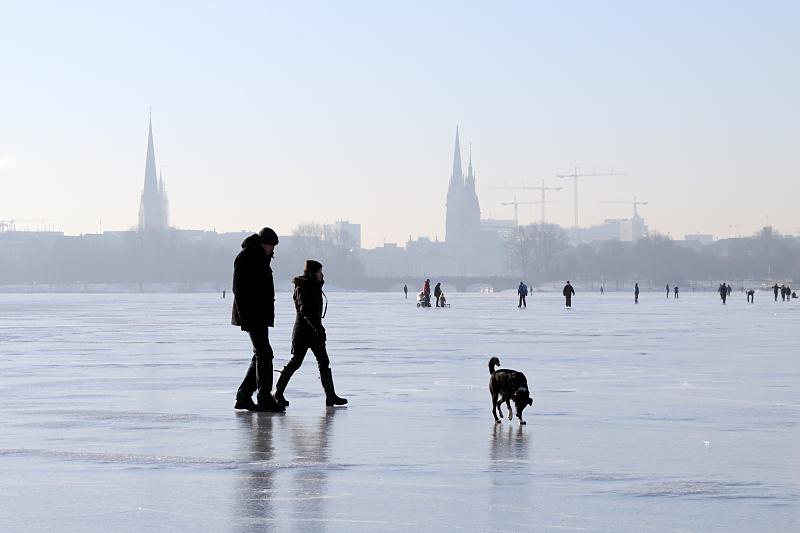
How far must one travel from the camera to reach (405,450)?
1117 cm

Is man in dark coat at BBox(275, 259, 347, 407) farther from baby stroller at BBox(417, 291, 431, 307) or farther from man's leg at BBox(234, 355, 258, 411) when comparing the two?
baby stroller at BBox(417, 291, 431, 307)

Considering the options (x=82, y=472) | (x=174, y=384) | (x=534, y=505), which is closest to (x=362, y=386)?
(x=174, y=384)

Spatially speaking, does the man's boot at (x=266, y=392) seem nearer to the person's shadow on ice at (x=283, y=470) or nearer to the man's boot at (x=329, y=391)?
the person's shadow on ice at (x=283, y=470)

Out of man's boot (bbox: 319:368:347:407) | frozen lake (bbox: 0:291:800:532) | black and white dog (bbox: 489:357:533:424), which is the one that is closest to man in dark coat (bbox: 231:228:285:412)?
frozen lake (bbox: 0:291:800:532)

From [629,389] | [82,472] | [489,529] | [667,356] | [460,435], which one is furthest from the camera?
[667,356]

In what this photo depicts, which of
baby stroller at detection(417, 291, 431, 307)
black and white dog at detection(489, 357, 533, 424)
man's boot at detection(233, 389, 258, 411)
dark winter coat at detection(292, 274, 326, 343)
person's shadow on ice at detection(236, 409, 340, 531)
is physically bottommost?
person's shadow on ice at detection(236, 409, 340, 531)

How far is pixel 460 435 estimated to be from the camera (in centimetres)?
1221

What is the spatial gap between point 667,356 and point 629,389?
24.7 feet

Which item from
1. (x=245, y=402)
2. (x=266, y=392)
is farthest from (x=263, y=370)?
(x=245, y=402)

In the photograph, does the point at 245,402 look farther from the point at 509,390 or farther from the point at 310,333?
the point at 509,390

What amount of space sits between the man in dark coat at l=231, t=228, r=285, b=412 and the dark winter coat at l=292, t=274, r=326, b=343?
445 millimetres

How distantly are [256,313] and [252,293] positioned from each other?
0.19 meters

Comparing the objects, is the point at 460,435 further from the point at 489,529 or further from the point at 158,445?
the point at 489,529

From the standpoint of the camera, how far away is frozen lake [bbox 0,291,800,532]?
26.8ft
